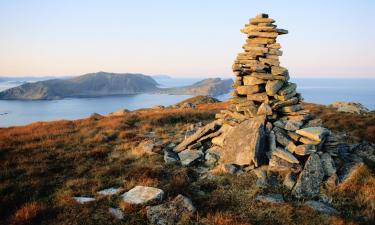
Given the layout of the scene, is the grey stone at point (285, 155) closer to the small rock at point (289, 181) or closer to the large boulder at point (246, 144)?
the large boulder at point (246, 144)

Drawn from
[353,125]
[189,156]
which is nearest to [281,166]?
[189,156]

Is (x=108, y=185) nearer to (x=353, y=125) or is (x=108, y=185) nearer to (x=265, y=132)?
(x=265, y=132)

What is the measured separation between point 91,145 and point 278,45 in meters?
13.5

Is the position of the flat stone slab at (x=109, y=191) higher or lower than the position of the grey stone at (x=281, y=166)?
lower

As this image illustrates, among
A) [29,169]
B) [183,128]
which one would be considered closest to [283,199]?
[29,169]

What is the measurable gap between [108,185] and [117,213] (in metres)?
2.89

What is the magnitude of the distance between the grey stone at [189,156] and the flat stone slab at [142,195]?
407cm

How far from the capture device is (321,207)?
427 inches

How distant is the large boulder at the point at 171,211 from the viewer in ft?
31.6

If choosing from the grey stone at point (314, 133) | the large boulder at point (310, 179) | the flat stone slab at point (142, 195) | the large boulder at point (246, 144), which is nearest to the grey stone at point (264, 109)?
the large boulder at point (246, 144)

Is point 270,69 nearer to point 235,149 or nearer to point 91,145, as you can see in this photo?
point 235,149

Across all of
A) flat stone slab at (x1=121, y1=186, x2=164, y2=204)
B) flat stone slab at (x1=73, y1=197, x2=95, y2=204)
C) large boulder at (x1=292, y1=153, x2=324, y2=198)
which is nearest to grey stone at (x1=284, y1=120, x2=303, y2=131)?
large boulder at (x1=292, y1=153, x2=324, y2=198)

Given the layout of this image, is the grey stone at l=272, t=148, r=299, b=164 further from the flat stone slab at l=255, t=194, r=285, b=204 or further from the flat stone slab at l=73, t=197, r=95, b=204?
the flat stone slab at l=73, t=197, r=95, b=204

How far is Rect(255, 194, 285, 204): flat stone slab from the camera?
36.3 feet
